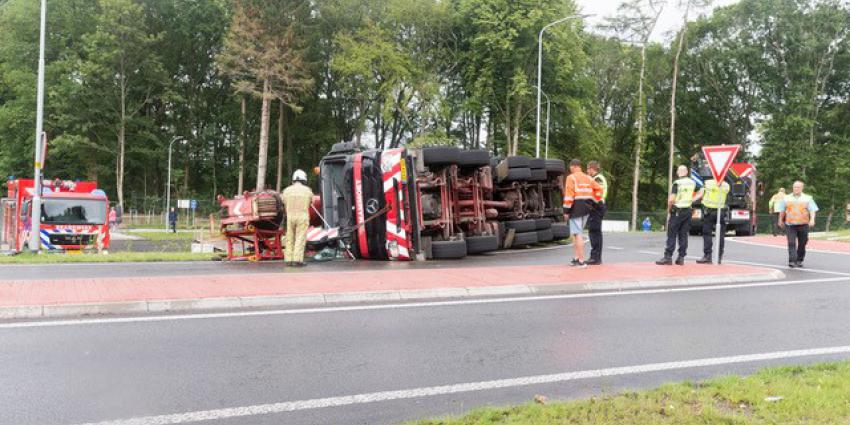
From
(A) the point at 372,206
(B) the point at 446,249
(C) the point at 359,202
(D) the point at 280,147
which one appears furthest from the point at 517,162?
(D) the point at 280,147

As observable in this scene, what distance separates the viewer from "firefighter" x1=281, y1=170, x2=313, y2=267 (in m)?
11.9

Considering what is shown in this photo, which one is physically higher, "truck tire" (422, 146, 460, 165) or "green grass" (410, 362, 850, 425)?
"truck tire" (422, 146, 460, 165)

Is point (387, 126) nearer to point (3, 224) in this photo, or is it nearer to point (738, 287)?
point (3, 224)

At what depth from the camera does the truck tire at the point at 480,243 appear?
557 inches

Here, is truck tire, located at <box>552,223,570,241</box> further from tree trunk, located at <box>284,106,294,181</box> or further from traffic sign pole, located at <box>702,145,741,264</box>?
tree trunk, located at <box>284,106,294,181</box>

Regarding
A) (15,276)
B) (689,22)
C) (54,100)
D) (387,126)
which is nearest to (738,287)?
(15,276)

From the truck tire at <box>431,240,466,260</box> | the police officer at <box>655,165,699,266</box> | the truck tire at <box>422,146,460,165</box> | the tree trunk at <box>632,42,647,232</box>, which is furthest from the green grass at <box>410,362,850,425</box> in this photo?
the tree trunk at <box>632,42,647,232</box>

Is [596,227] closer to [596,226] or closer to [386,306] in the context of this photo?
[596,226]

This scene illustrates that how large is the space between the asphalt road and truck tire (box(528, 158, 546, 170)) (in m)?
8.08

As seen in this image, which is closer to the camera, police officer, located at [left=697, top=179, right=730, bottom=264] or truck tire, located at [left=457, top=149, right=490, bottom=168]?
police officer, located at [left=697, top=179, right=730, bottom=264]

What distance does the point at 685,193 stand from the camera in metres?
11.9

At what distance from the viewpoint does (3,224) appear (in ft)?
72.2

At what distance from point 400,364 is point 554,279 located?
492cm

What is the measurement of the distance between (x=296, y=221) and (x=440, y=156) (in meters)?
3.23
